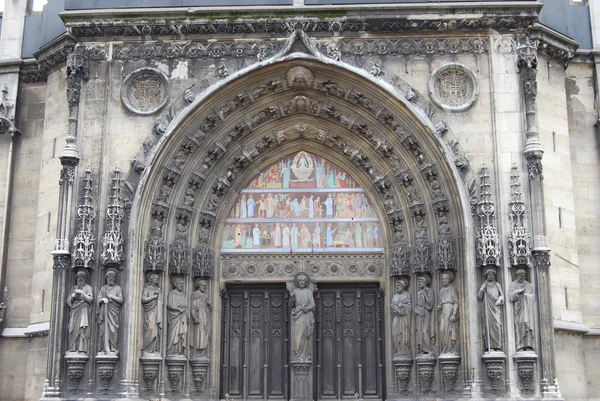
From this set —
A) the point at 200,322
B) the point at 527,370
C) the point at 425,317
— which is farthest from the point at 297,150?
the point at 527,370

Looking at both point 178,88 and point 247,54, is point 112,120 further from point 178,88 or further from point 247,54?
point 247,54

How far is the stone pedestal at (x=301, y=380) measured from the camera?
16.9 meters

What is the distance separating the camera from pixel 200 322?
16797 millimetres

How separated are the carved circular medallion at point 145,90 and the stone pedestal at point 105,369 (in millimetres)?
4710

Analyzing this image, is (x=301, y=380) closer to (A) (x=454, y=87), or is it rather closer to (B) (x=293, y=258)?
(B) (x=293, y=258)

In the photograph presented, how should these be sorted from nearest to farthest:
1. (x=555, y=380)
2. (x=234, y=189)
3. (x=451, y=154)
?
(x=555, y=380) < (x=451, y=154) < (x=234, y=189)

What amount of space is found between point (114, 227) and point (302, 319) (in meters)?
3.96

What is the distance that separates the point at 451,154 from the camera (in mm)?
16344

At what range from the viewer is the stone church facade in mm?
15898

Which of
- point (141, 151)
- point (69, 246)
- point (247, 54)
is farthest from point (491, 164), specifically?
point (69, 246)

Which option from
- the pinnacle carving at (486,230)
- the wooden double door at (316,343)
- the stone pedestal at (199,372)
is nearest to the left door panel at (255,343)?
the wooden double door at (316,343)

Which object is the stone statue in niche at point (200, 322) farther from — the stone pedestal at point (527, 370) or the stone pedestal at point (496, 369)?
the stone pedestal at point (527, 370)

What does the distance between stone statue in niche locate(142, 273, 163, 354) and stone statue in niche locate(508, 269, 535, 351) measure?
20.9ft

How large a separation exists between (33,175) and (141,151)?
299cm
